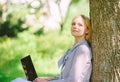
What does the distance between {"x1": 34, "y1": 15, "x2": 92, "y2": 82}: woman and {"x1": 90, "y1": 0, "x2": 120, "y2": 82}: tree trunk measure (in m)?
0.08

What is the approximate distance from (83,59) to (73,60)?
0.31 ft

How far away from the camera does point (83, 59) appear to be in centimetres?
373

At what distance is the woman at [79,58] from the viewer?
3713 mm

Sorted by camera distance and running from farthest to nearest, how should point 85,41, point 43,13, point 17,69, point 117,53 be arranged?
1. point 43,13
2. point 17,69
3. point 85,41
4. point 117,53

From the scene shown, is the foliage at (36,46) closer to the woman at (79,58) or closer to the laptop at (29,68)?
the laptop at (29,68)

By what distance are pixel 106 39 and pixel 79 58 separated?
0.29 metres

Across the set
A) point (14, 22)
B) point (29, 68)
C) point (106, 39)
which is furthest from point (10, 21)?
point (106, 39)

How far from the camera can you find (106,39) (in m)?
3.65

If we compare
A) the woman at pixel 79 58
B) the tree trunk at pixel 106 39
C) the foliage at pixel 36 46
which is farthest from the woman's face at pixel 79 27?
the foliage at pixel 36 46

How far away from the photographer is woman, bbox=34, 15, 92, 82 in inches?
146

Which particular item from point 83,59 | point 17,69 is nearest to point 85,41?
point 83,59

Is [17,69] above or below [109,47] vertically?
below

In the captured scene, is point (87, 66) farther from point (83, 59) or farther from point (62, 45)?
point (62, 45)

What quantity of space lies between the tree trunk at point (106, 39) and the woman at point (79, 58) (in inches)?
3.1
